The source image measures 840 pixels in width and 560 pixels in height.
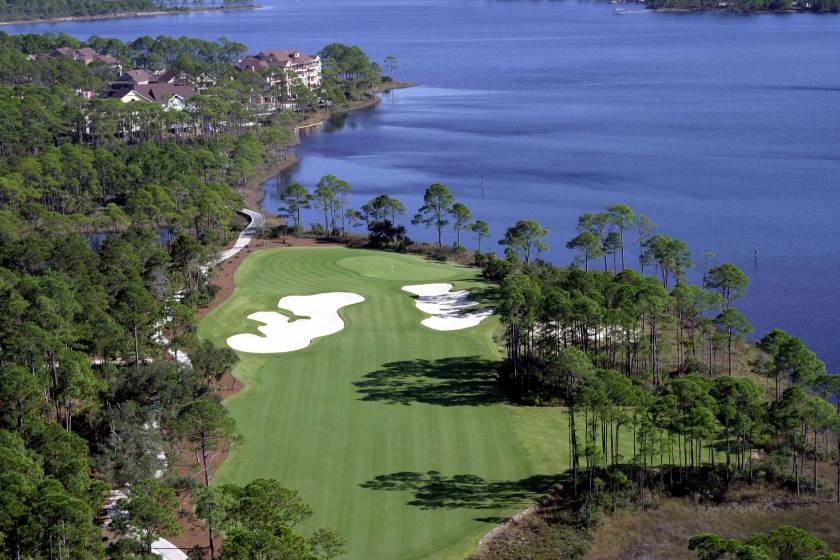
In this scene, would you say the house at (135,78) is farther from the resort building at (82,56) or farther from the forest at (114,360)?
the forest at (114,360)

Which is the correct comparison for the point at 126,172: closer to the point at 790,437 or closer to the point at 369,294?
the point at 369,294

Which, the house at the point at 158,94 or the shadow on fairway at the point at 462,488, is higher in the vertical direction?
the house at the point at 158,94

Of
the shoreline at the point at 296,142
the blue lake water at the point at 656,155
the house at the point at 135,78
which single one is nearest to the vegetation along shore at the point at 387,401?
the blue lake water at the point at 656,155

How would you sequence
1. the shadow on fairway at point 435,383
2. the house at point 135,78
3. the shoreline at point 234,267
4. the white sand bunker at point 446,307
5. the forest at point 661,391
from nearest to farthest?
the shoreline at point 234,267 → the forest at point 661,391 → the shadow on fairway at point 435,383 → the white sand bunker at point 446,307 → the house at point 135,78

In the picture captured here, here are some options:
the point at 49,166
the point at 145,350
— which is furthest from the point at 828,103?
the point at 145,350

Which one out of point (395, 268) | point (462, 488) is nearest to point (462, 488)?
point (462, 488)

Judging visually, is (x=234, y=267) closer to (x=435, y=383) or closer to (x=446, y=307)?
(x=446, y=307)

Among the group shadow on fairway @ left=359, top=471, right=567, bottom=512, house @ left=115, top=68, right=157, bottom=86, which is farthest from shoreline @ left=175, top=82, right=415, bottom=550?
house @ left=115, top=68, right=157, bottom=86
